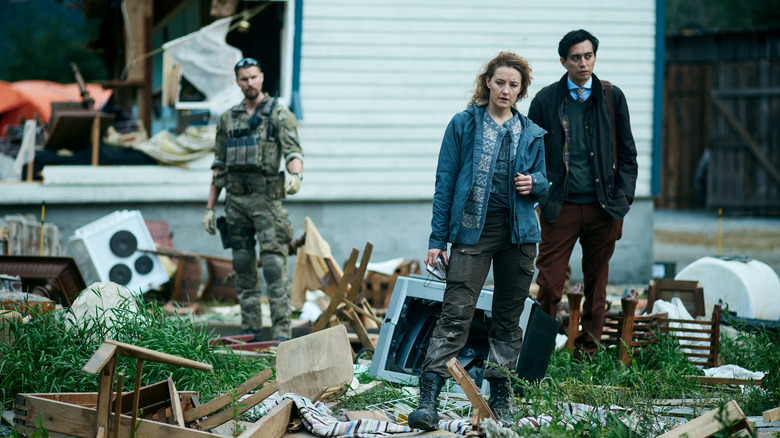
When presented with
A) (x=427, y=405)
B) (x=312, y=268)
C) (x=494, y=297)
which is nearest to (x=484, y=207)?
(x=494, y=297)

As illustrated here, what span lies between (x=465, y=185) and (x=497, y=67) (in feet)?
2.10

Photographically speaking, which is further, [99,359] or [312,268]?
[312,268]

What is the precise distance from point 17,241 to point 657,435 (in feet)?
21.4

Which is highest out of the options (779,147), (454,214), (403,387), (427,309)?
(779,147)

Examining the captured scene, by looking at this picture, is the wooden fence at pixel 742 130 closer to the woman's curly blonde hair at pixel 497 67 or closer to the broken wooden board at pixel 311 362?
the woman's curly blonde hair at pixel 497 67

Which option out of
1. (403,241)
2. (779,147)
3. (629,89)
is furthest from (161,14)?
(779,147)

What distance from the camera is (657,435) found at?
3.98 meters

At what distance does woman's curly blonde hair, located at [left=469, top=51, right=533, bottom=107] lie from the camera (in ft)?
13.8

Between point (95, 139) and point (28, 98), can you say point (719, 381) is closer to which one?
point (95, 139)

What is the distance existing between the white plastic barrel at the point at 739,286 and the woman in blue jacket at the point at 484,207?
3.28 meters

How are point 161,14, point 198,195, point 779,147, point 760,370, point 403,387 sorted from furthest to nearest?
point 779,147 → point 161,14 → point 198,195 → point 760,370 → point 403,387

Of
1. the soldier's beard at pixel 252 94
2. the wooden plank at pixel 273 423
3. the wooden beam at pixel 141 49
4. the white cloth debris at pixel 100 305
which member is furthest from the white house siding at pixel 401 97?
the wooden plank at pixel 273 423

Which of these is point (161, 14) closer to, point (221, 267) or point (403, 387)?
point (221, 267)

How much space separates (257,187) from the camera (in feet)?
21.1
